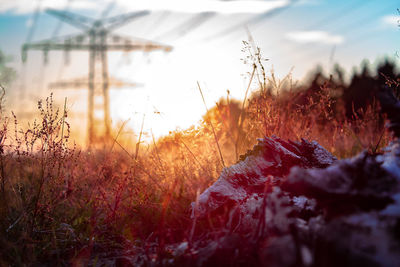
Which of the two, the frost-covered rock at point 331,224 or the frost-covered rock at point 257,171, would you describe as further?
the frost-covered rock at point 257,171

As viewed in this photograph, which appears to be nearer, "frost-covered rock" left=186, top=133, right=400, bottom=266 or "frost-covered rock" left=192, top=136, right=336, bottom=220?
"frost-covered rock" left=186, top=133, right=400, bottom=266

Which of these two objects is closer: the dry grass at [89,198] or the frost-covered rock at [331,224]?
the frost-covered rock at [331,224]

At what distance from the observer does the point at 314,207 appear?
1.80 m

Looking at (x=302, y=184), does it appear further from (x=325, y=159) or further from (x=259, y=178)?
(x=325, y=159)

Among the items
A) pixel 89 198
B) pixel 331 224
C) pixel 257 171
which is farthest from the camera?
pixel 89 198

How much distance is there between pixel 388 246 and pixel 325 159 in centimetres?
129

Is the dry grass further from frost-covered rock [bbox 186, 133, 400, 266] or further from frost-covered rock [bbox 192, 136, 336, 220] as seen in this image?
frost-covered rock [bbox 186, 133, 400, 266]

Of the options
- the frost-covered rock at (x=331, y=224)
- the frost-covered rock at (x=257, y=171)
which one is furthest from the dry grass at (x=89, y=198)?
the frost-covered rock at (x=331, y=224)

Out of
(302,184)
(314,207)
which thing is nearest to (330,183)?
(302,184)

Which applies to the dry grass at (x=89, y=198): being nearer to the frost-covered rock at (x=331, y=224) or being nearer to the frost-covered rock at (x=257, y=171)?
the frost-covered rock at (x=257, y=171)

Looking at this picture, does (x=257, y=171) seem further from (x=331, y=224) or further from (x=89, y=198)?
(x=89, y=198)

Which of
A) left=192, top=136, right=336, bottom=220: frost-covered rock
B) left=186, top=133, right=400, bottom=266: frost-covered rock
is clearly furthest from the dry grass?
left=186, top=133, right=400, bottom=266: frost-covered rock

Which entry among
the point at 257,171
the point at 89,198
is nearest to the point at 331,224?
the point at 257,171

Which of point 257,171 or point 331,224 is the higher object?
point 257,171
